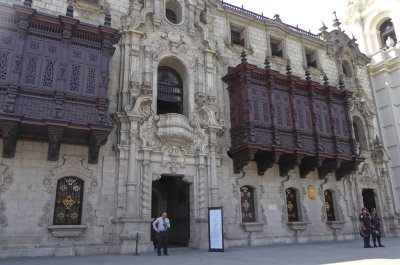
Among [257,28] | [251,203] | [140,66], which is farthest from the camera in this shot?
[257,28]

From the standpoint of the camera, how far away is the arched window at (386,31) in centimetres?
2814

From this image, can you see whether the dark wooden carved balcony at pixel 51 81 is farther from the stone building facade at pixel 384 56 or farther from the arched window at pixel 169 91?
the stone building facade at pixel 384 56

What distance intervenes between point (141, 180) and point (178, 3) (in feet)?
33.7

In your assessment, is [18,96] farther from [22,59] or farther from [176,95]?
[176,95]

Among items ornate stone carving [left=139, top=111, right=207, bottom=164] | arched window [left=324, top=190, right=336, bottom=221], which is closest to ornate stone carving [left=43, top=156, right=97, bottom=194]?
ornate stone carving [left=139, top=111, right=207, bottom=164]

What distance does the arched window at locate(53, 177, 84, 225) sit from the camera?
44.0 ft

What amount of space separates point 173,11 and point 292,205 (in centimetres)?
1291

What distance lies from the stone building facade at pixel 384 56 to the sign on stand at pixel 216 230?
1607 cm

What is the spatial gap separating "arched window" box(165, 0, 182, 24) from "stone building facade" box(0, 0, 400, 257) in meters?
0.08

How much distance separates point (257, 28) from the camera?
72.1ft

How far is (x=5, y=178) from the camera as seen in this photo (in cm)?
1276

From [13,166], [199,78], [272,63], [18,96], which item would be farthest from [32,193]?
[272,63]

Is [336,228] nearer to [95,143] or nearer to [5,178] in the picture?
[95,143]

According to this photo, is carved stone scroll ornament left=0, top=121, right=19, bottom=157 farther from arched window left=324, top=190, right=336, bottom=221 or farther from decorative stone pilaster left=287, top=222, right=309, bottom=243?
arched window left=324, top=190, right=336, bottom=221
